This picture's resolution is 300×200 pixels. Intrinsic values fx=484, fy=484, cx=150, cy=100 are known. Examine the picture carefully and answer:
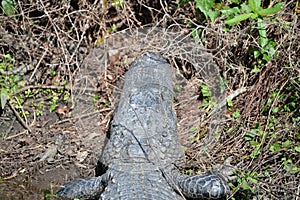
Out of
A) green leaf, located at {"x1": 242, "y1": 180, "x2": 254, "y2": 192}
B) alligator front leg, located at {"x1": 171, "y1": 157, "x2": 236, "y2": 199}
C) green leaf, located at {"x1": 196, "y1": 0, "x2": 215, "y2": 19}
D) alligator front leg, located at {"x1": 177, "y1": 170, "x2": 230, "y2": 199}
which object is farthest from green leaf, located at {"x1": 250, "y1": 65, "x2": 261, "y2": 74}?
green leaf, located at {"x1": 242, "y1": 180, "x2": 254, "y2": 192}

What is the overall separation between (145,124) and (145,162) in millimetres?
386

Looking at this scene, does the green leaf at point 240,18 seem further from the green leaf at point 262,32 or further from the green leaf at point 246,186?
the green leaf at point 246,186

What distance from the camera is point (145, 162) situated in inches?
Result: 149

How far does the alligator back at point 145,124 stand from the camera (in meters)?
3.87

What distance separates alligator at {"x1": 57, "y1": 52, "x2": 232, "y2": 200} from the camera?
3.66 m

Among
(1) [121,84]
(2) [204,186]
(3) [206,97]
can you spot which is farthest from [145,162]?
(1) [121,84]

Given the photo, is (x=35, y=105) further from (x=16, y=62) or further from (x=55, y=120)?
(x=16, y=62)

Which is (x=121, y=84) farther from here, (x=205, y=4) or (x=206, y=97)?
(x=205, y=4)

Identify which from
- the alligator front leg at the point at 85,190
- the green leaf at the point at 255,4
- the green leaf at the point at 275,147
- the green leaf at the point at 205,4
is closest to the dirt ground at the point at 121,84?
the green leaf at the point at 275,147

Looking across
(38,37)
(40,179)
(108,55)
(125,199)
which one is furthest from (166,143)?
(38,37)

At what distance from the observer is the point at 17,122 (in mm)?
4734

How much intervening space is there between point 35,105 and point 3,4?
3.57 ft

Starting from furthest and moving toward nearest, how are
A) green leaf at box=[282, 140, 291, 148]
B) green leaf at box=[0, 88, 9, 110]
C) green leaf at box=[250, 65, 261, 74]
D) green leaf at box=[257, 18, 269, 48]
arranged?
green leaf at box=[0, 88, 9, 110] → green leaf at box=[250, 65, 261, 74] → green leaf at box=[257, 18, 269, 48] → green leaf at box=[282, 140, 291, 148]

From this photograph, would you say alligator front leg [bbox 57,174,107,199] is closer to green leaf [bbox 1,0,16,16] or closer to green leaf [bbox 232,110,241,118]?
green leaf [bbox 232,110,241,118]
